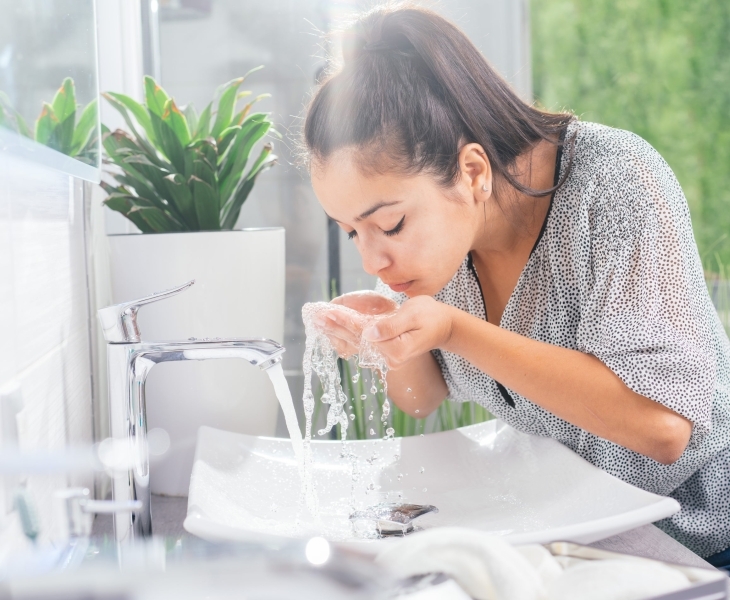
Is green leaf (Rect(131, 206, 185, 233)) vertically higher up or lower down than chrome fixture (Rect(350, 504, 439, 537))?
higher up

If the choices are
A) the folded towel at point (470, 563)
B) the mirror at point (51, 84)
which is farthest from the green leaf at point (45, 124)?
the folded towel at point (470, 563)

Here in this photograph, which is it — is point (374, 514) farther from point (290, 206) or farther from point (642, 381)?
point (290, 206)

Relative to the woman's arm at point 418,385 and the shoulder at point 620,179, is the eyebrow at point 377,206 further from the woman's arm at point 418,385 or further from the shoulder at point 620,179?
the woman's arm at point 418,385

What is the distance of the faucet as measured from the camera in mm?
680

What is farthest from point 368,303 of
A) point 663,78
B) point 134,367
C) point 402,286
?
point 663,78

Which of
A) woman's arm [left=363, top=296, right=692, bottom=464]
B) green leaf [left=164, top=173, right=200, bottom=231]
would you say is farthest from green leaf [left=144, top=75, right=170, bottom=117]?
woman's arm [left=363, top=296, right=692, bottom=464]

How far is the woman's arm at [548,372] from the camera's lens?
32.1 inches

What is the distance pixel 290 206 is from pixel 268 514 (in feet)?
3.15

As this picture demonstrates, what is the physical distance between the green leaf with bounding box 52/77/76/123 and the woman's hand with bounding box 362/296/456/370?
40 centimetres

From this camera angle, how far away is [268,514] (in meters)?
0.86

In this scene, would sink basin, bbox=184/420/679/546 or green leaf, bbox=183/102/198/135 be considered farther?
green leaf, bbox=183/102/198/135

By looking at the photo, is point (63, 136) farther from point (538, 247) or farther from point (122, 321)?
point (538, 247)

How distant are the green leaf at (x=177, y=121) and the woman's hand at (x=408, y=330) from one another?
0.47 metres

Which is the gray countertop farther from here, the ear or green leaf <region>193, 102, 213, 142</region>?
green leaf <region>193, 102, 213, 142</region>
